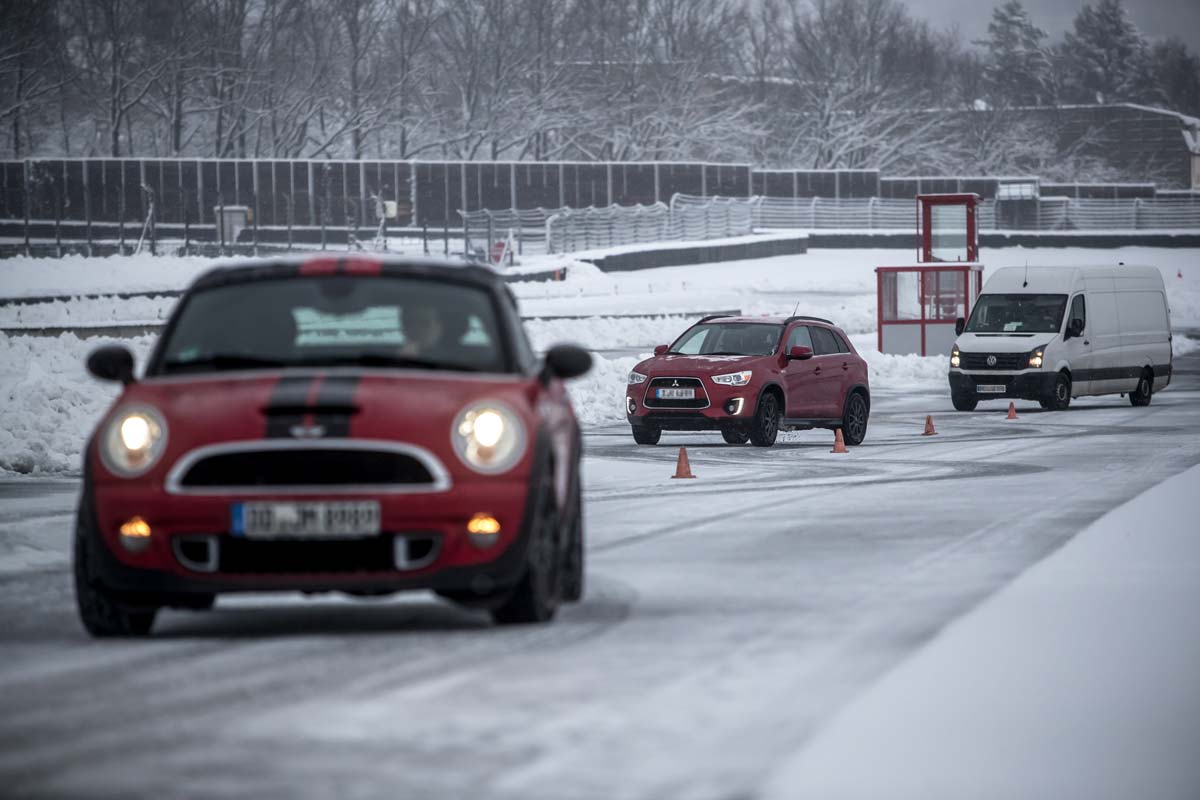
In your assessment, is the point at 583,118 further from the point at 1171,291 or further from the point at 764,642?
the point at 764,642

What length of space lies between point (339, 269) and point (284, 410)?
48.2 inches

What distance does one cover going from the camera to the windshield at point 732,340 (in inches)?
905

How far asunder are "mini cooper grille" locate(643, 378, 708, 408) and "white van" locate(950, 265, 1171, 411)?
8312 millimetres

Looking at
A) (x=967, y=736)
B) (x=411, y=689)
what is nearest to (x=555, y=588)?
(x=411, y=689)

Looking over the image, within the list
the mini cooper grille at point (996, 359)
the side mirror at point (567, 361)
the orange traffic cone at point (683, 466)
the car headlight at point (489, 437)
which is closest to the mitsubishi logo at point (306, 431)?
the car headlight at point (489, 437)

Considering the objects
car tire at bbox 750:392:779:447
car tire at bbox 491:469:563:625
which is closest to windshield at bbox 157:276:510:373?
car tire at bbox 491:469:563:625

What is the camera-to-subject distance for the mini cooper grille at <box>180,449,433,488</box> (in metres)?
8.59

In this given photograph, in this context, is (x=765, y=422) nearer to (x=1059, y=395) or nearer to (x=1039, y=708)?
(x=1059, y=395)

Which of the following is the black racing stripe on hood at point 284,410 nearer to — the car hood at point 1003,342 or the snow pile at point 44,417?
the snow pile at point 44,417

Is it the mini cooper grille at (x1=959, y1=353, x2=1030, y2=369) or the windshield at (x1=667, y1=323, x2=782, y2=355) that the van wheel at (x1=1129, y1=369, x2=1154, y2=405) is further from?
the windshield at (x1=667, y1=323, x2=782, y2=355)

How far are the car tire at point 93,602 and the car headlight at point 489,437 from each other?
4.74 feet

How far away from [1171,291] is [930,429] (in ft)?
128

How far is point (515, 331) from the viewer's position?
9.77m

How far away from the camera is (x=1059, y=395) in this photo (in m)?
29.8
